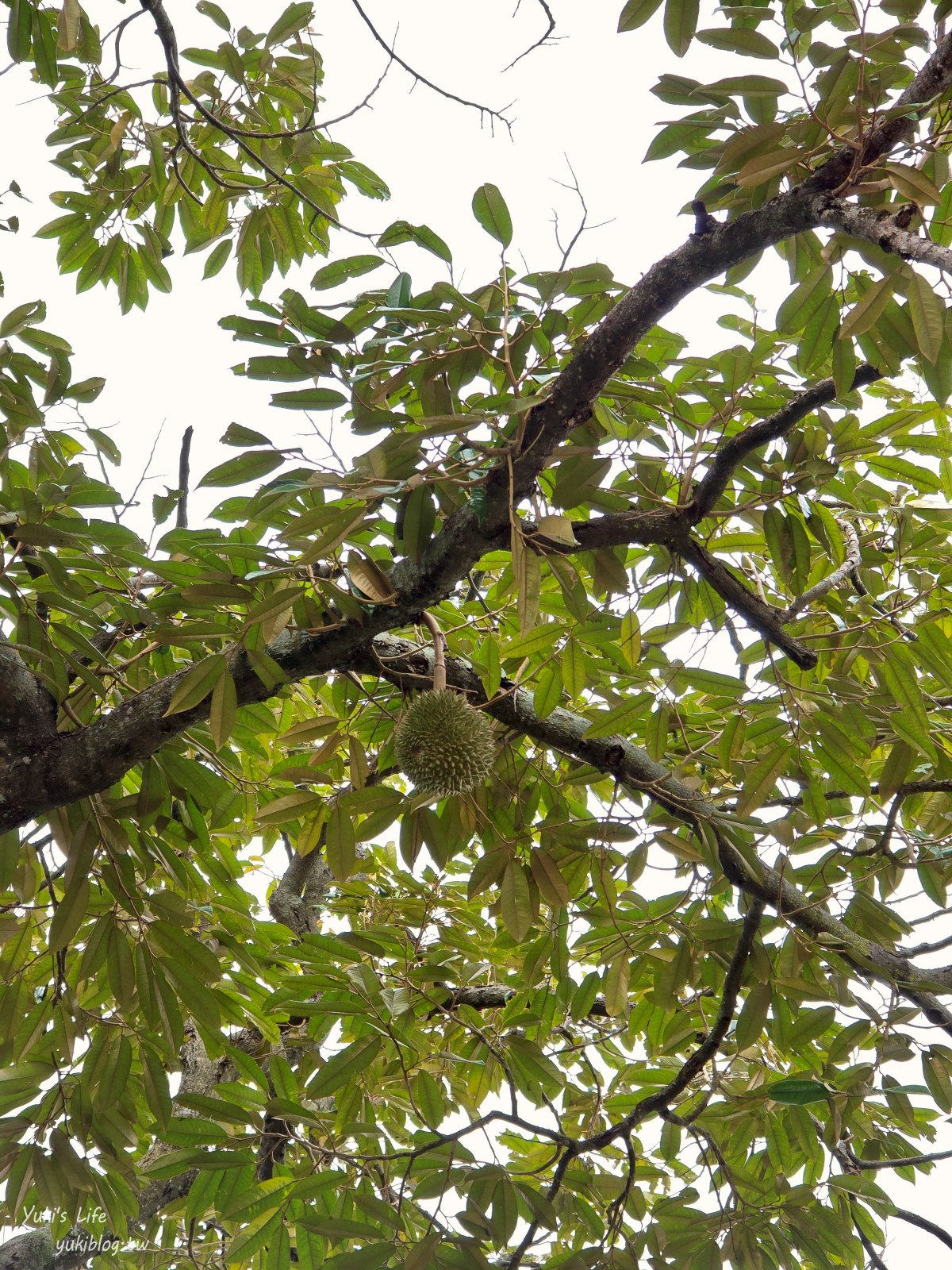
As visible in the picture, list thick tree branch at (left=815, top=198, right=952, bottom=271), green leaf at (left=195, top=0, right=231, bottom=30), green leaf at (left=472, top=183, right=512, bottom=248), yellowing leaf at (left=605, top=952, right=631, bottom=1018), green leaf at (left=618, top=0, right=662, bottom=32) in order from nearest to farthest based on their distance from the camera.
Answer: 1. thick tree branch at (left=815, top=198, right=952, bottom=271)
2. green leaf at (left=618, top=0, right=662, bottom=32)
3. green leaf at (left=472, top=183, right=512, bottom=248)
4. yellowing leaf at (left=605, top=952, right=631, bottom=1018)
5. green leaf at (left=195, top=0, right=231, bottom=30)

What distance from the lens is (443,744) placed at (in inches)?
61.1

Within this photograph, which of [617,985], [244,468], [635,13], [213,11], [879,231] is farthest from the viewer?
[213,11]

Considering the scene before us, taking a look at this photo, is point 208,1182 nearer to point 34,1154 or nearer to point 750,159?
point 34,1154

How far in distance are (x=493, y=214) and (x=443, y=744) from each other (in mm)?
885

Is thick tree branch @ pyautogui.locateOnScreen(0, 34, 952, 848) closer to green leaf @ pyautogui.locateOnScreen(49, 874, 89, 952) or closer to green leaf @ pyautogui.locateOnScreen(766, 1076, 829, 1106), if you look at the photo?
green leaf @ pyautogui.locateOnScreen(49, 874, 89, 952)

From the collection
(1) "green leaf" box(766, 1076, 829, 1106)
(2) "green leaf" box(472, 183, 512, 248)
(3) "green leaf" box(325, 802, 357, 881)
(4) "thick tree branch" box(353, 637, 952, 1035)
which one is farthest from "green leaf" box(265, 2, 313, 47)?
(1) "green leaf" box(766, 1076, 829, 1106)

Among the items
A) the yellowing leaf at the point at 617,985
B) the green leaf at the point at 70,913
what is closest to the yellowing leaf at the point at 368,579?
the green leaf at the point at 70,913

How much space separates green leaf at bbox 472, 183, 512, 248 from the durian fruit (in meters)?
0.77

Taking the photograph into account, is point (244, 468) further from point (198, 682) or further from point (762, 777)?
point (762, 777)

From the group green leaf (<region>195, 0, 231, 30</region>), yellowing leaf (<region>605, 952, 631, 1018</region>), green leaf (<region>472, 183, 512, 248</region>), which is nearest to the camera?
green leaf (<region>472, 183, 512, 248</region>)

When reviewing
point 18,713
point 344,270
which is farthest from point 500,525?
point 18,713

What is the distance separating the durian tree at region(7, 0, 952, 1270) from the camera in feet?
4.34

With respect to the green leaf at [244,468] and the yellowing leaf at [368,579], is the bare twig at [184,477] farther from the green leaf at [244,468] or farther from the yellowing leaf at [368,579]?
the yellowing leaf at [368,579]

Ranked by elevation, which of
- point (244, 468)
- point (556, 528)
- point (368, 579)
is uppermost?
point (244, 468)
